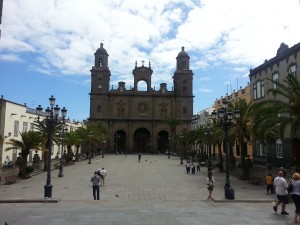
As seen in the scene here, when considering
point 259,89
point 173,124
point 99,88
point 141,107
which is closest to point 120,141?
point 141,107

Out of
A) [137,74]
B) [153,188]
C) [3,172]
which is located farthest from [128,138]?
[153,188]

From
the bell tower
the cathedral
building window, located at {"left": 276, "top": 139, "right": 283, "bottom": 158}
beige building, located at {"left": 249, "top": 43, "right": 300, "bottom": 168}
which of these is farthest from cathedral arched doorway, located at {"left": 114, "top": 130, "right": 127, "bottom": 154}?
building window, located at {"left": 276, "top": 139, "right": 283, "bottom": 158}

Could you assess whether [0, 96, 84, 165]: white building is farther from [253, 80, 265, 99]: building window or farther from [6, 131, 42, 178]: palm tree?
[253, 80, 265, 99]: building window

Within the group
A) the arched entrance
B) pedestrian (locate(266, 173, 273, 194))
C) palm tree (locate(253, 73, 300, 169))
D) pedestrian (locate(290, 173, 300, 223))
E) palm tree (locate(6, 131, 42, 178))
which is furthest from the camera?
the arched entrance

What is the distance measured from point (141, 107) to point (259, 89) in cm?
5141

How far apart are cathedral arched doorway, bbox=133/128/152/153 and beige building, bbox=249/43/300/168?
49455 millimetres

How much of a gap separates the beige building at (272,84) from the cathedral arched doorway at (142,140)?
1947 inches

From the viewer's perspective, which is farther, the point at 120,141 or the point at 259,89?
the point at 120,141

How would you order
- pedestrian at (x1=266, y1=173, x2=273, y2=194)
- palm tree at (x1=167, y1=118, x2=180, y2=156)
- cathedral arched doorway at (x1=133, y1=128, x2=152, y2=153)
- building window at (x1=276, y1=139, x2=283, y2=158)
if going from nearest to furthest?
pedestrian at (x1=266, y1=173, x2=273, y2=194) < building window at (x1=276, y1=139, x2=283, y2=158) < palm tree at (x1=167, y1=118, x2=180, y2=156) < cathedral arched doorway at (x1=133, y1=128, x2=152, y2=153)

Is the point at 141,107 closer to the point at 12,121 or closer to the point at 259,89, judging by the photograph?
the point at 12,121

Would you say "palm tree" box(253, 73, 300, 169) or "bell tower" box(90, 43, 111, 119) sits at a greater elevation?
"bell tower" box(90, 43, 111, 119)

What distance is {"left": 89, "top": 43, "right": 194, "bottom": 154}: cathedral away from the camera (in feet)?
268

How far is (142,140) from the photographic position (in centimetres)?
8512

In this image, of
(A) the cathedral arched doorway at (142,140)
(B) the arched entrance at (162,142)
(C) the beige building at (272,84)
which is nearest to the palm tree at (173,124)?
(B) the arched entrance at (162,142)
